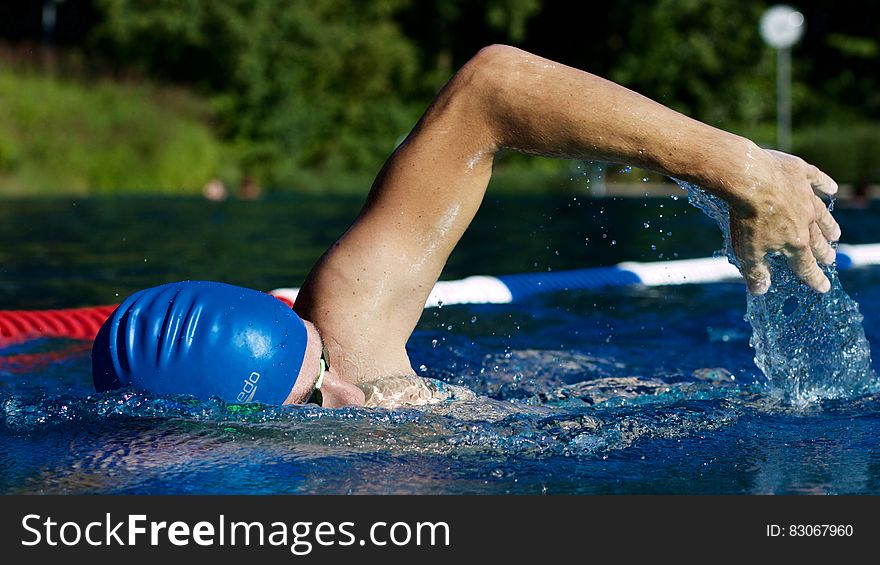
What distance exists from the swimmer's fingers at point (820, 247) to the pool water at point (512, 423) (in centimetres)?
41

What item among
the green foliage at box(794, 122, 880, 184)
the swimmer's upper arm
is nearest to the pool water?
the swimmer's upper arm

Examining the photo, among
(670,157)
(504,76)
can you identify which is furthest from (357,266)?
(670,157)

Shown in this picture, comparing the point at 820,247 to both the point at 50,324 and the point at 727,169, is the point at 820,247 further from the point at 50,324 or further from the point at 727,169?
the point at 50,324

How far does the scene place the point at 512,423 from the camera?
101 inches

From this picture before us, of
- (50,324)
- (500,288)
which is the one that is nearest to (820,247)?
(500,288)

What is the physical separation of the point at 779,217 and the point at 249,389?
1122 millimetres

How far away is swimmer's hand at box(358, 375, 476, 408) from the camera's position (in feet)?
8.51

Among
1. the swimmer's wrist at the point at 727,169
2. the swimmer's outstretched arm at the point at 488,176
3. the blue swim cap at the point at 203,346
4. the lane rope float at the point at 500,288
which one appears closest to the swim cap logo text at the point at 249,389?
the blue swim cap at the point at 203,346

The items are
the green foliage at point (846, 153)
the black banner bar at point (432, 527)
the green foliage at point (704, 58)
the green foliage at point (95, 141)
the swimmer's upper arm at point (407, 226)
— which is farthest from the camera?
the green foliage at point (704, 58)

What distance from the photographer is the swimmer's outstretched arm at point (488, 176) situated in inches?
87.7

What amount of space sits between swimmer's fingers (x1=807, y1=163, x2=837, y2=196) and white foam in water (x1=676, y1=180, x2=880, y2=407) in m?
0.62

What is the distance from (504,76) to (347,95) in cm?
2633

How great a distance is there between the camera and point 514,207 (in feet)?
50.4

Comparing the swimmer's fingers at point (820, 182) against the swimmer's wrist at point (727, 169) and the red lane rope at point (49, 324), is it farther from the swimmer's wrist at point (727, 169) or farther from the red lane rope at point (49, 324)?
the red lane rope at point (49, 324)
